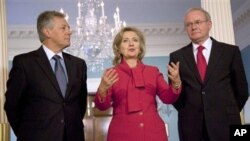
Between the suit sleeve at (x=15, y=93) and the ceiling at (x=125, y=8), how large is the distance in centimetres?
444

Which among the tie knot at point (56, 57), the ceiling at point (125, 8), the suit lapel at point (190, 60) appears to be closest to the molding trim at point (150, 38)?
the ceiling at point (125, 8)

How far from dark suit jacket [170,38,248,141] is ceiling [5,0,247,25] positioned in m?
4.36

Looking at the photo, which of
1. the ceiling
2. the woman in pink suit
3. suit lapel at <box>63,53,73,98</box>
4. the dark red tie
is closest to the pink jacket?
the woman in pink suit

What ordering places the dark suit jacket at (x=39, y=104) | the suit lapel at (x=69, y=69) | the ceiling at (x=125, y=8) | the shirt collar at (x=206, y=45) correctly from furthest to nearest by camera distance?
the ceiling at (x=125, y=8)
the shirt collar at (x=206, y=45)
the suit lapel at (x=69, y=69)
the dark suit jacket at (x=39, y=104)

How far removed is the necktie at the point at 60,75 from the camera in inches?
91.3

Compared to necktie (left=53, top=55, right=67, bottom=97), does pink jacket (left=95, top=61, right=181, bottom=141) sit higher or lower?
lower

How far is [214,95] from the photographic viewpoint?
8.04ft

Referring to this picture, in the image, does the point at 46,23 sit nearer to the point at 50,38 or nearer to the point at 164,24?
the point at 50,38

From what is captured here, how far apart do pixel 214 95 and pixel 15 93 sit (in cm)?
124

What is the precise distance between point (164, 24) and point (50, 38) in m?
5.41

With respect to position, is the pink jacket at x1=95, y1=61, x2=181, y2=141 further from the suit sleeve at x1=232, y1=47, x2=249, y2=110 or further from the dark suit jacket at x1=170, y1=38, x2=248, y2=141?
the suit sleeve at x1=232, y1=47, x2=249, y2=110

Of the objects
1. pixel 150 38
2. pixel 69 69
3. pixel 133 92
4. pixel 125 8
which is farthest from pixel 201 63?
pixel 150 38

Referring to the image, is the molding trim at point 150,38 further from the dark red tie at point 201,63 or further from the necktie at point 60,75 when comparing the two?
the necktie at point 60,75

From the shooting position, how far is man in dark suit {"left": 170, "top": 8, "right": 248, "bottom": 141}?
2434 millimetres
